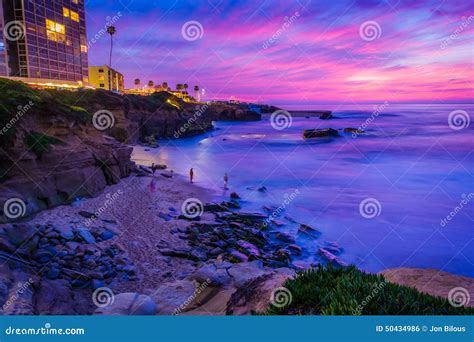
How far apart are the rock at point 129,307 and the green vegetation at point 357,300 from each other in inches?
138

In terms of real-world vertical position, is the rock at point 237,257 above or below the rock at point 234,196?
below

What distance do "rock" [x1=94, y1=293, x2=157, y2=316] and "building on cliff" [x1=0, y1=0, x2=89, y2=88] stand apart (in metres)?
57.9

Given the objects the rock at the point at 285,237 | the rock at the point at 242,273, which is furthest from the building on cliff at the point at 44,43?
the rock at the point at 242,273

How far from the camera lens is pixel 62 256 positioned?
1014 cm

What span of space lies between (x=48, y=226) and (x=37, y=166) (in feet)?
14.3

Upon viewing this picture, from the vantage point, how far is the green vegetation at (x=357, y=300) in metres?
5.12

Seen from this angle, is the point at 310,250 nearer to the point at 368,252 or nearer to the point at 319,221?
the point at 368,252

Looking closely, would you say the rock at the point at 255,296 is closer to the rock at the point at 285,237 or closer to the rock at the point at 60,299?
the rock at the point at 60,299

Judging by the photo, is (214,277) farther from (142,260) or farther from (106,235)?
(106,235)

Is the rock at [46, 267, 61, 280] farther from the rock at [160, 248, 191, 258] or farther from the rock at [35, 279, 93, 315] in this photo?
the rock at [160, 248, 191, 258]

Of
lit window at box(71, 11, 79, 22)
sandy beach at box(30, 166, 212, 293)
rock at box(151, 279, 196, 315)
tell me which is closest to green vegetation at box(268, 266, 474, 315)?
rock at box(151, 279, 196, 315)

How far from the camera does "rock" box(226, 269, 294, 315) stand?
6.40 metres

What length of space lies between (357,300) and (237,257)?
7.70 m

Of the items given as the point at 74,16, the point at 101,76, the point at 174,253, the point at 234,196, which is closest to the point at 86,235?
the point at 174,253
